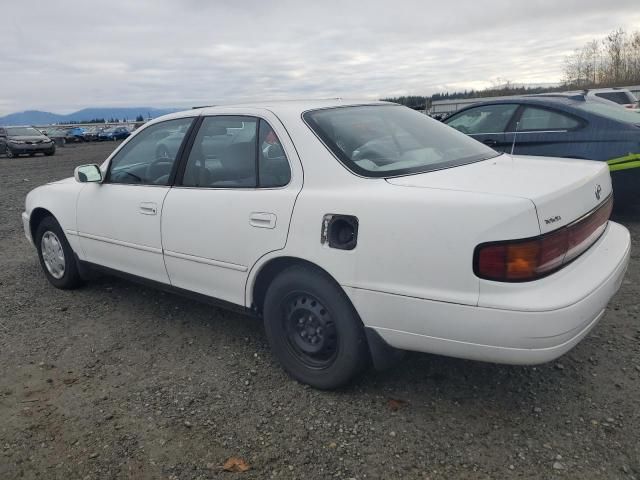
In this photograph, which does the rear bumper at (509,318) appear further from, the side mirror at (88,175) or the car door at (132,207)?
the side mirror at (88,175)

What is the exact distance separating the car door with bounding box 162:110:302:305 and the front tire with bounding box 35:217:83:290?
1.53m

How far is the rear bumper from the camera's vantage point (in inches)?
88.4

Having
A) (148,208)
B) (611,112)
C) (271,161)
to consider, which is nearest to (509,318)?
(271,161)

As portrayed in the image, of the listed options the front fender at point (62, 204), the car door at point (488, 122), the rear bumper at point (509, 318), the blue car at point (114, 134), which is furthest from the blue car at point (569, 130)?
the blue car at point (114, 134)

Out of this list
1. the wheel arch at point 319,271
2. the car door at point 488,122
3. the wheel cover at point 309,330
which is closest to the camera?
the wheel arch at point 319,271

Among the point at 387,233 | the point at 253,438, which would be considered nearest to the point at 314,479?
the point at 253,438

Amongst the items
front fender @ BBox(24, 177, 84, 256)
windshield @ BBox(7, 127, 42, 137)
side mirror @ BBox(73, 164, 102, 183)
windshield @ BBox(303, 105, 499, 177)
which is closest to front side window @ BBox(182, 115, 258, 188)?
windshield @ BBox(303, 105, 499, 177)

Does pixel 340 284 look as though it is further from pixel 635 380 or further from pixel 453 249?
pixel 635 380

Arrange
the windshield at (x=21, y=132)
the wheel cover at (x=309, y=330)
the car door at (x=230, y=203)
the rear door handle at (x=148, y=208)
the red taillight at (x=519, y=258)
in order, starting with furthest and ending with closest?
the windshield at (x=21, y=132) → the rear door handle at (x=148, y=208) → the car door at (x=230, y=203) → the wheel cover at (x=309, y=330) → the red taillight at (x=519, y=258)

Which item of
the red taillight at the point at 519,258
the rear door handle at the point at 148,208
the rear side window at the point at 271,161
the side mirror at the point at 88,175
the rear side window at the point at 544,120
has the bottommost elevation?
the red taillight at the point at 519,258

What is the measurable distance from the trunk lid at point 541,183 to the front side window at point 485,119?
3547 millimetres

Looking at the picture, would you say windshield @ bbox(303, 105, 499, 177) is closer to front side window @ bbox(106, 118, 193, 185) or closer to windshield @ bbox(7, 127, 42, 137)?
front side window @ bbox(106, 118, 193, 185)

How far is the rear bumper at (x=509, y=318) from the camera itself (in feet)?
7.36

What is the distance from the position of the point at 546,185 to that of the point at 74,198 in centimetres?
356
